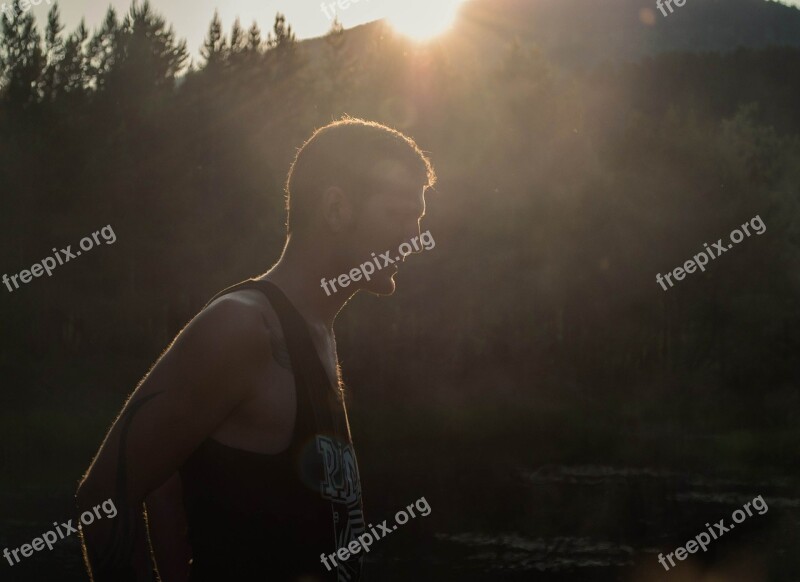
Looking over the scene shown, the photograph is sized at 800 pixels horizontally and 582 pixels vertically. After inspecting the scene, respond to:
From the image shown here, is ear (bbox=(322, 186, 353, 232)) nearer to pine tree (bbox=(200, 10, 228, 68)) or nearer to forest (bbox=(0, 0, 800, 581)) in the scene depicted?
forest (bbox=(0, 0, 800, 581))

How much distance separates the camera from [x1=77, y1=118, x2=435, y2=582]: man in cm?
227

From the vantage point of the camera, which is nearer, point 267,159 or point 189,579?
point 189,579

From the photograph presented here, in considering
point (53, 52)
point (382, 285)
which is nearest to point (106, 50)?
point (53, 52)

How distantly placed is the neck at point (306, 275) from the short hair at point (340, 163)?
0.06 metres

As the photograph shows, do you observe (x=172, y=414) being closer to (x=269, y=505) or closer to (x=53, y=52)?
(x=269, y=505)

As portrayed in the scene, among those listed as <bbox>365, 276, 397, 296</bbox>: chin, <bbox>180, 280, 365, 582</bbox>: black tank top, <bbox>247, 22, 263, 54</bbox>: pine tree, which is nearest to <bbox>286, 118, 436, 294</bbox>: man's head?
<bbox>365, 276, 397, 296</bbox>: chin

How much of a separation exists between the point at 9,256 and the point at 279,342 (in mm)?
36746

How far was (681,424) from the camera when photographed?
30922 mm

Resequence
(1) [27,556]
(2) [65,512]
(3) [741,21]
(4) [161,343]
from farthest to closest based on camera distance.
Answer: (3) [741,21]
(4) [161,343]
(2) [65,512]
(1) [27,556]

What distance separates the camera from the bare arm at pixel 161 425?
2268mm

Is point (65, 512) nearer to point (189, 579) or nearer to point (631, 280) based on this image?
point (189, 579)

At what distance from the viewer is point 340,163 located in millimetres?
2637

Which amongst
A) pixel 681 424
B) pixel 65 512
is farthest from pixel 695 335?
pixel 65 512

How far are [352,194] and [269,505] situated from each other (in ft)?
2.50
